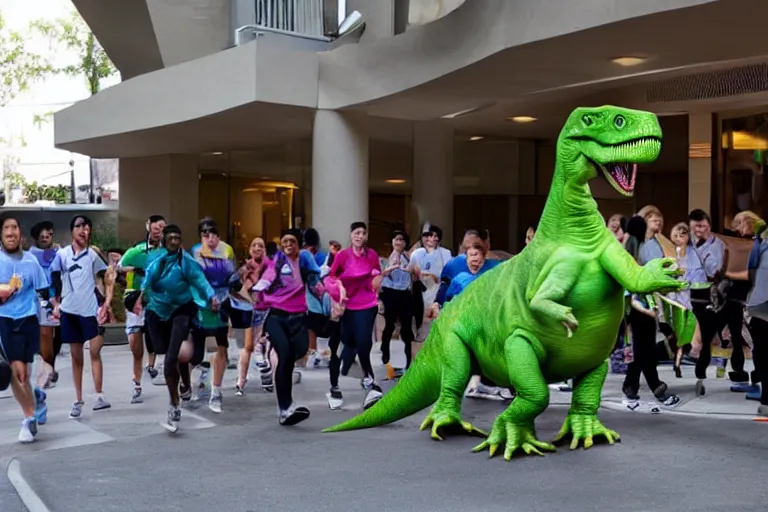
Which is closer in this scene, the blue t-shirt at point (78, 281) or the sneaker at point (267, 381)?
the blue t-shirt at point (78, 281)

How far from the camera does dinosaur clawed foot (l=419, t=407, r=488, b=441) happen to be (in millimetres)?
6801

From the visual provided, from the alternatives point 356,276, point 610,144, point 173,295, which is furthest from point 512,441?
point 356,276

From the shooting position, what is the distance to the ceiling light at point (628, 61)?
34.4ft

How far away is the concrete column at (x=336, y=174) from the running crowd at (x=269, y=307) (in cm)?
331

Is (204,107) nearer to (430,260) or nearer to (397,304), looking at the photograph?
(430,260)

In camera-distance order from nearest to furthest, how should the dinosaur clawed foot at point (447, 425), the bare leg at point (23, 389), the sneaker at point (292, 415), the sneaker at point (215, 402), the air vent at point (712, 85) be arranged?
the dinosaur clawed foot at point (447, 425)
the bare leg at point (23, 389)
the sneaker at point (292, 415)
the sneaker at point (215, 402)
the air vent at point (712, 85)

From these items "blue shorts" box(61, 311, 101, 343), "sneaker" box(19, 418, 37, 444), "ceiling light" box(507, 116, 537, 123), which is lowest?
"sneaker" box(19, 418, 37, 444)

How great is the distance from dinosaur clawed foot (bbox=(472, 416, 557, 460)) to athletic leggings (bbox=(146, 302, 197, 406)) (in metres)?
2.62

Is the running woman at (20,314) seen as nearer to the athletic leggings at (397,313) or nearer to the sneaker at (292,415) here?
the sneaker at (292,415)

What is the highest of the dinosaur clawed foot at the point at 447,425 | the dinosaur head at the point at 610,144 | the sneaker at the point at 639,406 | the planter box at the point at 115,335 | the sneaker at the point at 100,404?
the dinosaur head at the point at 610,144

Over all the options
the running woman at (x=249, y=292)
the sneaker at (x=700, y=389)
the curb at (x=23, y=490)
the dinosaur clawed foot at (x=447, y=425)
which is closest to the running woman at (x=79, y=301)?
the running woman at (x=249, y=292)

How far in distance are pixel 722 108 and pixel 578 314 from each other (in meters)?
9.11

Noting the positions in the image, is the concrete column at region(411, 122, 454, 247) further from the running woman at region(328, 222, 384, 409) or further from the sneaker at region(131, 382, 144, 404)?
the sneaker at region(131, 382, 144, 404)

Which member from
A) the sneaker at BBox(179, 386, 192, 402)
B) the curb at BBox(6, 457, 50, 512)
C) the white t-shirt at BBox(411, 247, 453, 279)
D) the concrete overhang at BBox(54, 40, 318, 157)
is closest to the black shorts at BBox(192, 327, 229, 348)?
the sneaker at BBox(179, 386, 192, 402)
